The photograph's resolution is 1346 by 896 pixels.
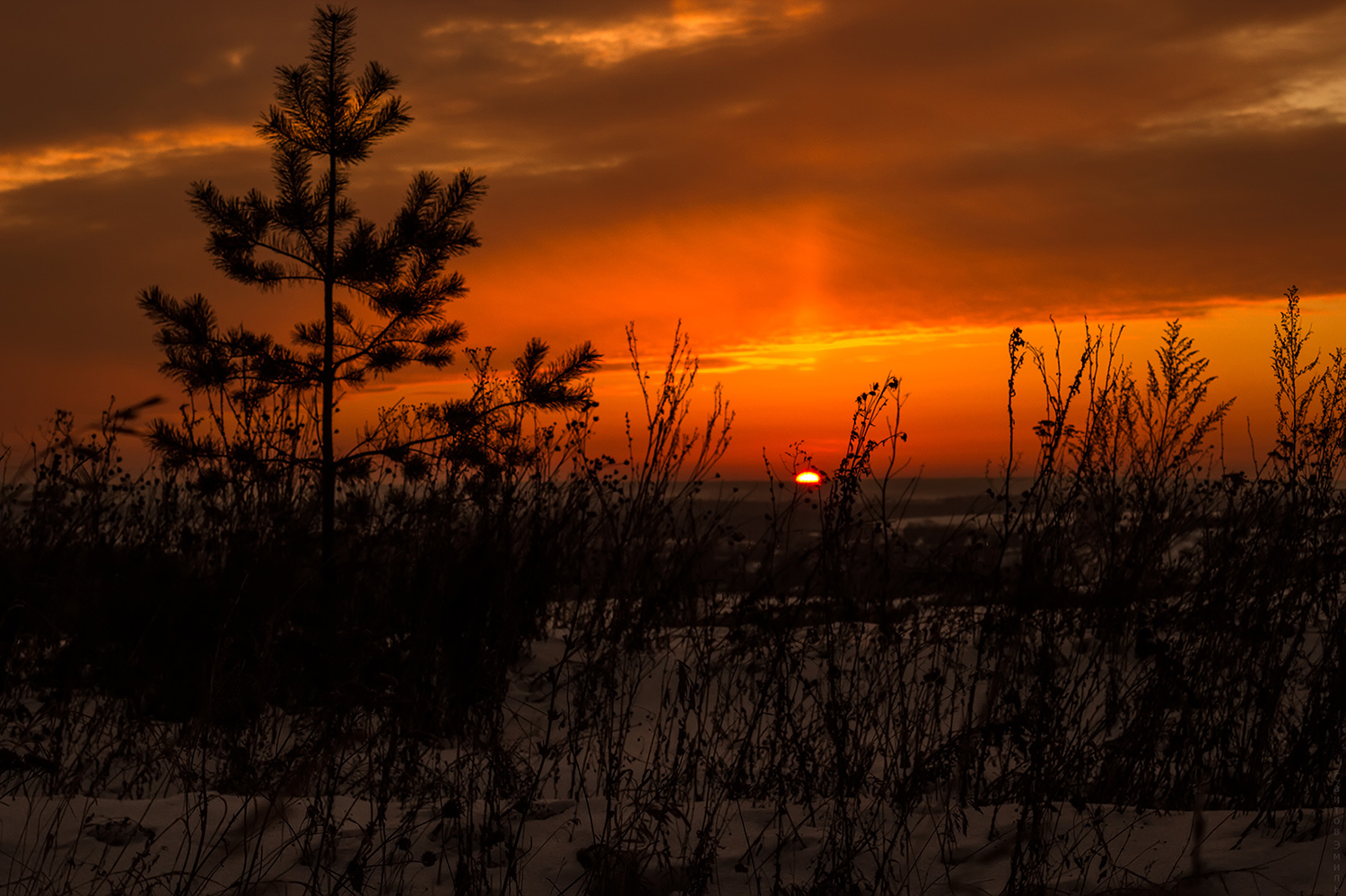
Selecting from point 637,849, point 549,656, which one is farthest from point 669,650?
point 637,849

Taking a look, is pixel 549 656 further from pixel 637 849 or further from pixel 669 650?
pixel 637 849

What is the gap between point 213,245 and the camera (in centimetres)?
657

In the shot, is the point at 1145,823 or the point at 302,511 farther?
the point at 302,511

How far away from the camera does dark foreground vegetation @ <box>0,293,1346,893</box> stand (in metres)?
3.10

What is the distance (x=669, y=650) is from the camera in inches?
223

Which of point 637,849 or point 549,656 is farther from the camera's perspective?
point 549,656

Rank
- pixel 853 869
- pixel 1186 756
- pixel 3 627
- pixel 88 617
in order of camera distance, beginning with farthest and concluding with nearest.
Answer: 1. pixel 88 617
2. pixel 3 627
3. pixel 1186 756
4. pixel 853 869

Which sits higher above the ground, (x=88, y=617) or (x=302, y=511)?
(x=302, y=511)

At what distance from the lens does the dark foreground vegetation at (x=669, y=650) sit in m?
3.10

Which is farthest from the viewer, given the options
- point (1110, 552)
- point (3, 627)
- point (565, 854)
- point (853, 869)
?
point (1110, 552)

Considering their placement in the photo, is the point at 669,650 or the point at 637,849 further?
the point at 669,650

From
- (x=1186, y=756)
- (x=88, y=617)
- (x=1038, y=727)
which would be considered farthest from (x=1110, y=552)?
(x=88, y=617)

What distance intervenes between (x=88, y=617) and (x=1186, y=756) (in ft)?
16.0

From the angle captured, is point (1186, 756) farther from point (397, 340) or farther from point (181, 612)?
point (397, 340)
